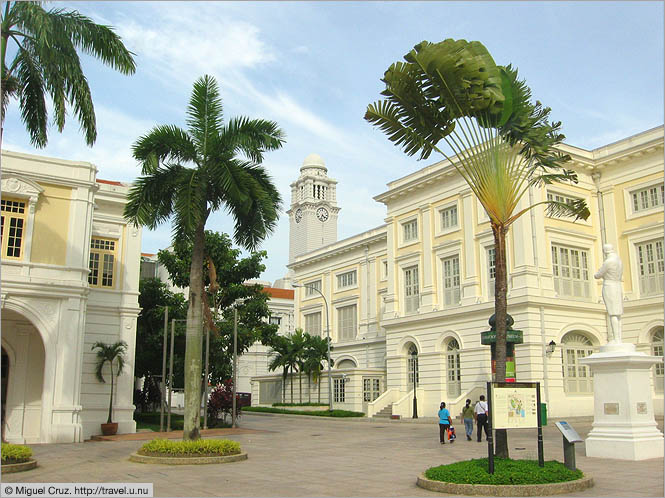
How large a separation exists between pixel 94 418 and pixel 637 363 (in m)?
19.0

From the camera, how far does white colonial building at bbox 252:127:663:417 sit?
105 feet

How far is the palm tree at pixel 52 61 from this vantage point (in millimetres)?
14703

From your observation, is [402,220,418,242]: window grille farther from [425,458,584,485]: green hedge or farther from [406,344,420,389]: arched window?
[425,458,584,485]: green hedge

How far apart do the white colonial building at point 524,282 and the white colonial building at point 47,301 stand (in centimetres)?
1802

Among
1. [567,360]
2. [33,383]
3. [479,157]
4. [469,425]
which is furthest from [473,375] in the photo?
[479,157]

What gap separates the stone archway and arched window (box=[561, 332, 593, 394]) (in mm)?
23246

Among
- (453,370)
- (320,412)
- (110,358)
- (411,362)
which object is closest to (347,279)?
(320,412)

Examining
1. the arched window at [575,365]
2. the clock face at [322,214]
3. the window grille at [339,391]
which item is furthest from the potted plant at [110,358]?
the clock face at [322,214]

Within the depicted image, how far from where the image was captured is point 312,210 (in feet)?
289

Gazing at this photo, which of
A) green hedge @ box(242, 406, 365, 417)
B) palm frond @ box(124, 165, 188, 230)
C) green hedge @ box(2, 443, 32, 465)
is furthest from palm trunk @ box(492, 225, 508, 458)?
green hedge @ box(242, 406, 365, 417)

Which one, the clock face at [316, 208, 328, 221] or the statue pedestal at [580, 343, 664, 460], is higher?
the clock face at [316, 208, 328, 221]

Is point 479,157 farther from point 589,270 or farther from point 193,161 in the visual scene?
point 589,270

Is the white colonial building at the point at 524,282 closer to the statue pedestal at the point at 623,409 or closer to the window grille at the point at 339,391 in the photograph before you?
the window grille at the point at 339,391

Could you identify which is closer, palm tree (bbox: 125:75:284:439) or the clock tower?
palm tree (bbox: 125:75:284:439)
